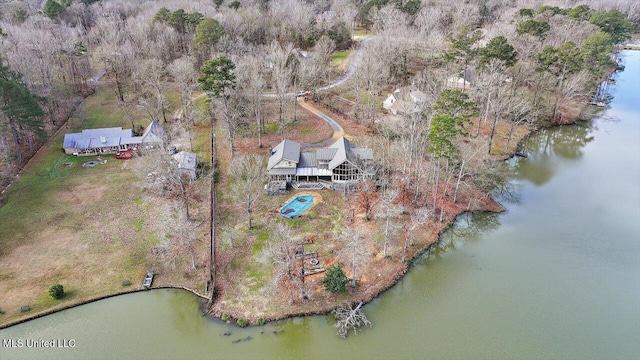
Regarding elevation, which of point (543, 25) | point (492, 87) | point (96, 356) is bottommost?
point (96, 356)

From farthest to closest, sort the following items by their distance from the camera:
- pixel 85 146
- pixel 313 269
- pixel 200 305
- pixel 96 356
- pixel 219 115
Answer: pixel 219 115, pixel 85 146, pixel 313 269, pixel 200 305, pixel 96 356

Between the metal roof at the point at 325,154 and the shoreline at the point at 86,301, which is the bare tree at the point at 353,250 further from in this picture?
the shoreline at the point at 86,301

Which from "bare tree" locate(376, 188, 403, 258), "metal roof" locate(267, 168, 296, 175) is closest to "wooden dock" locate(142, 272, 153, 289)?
"metal roof" locate(267, 168, 296, 175)

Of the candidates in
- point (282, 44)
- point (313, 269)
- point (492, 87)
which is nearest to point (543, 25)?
point (492, 87)

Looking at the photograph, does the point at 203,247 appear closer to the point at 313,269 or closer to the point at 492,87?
the point at 313,269

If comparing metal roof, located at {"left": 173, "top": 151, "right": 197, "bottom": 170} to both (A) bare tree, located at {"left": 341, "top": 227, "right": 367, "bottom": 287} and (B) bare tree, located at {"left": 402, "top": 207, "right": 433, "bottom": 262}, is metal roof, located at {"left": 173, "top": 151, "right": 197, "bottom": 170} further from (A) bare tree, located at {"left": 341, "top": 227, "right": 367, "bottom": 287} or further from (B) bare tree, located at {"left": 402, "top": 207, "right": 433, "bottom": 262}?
(B) bare tree, located at {"left": 402, "top": 207, "right": 433, "bottom": 262}

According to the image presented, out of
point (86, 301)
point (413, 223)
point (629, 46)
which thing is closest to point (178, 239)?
point (86, 301)
